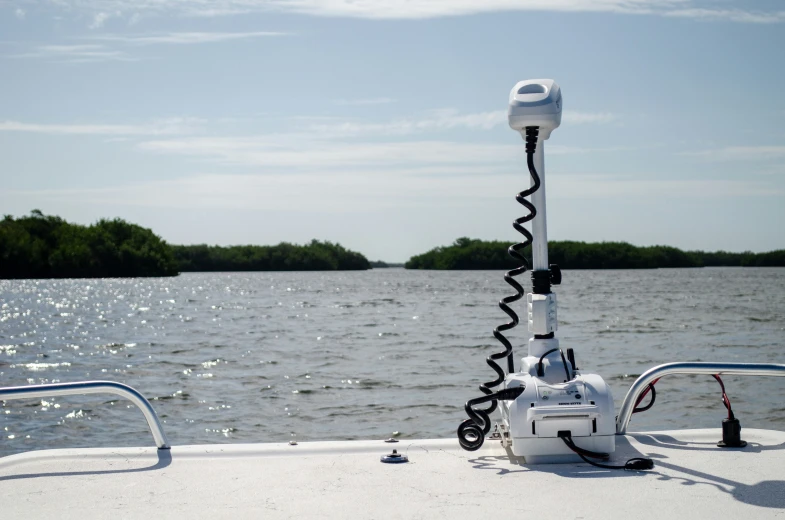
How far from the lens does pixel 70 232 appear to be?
332ft

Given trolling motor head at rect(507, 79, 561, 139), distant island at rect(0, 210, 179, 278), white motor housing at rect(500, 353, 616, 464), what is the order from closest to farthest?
white motor housing at rect(500, 353, 616, 464), trolling motor head at rect(507, 79, 561, 139), distant island at rect(0, 210, 179, 278)

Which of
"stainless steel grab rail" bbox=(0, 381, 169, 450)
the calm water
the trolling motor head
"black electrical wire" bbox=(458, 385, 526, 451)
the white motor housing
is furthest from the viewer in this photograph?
the calm water

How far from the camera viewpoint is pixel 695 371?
13.7 feet

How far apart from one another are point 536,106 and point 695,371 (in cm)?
159

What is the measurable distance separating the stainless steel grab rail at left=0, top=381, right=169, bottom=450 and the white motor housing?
1.79 m

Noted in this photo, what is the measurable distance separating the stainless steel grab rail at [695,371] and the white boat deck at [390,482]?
215 millimetres

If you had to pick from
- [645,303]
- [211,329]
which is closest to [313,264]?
[645,303]

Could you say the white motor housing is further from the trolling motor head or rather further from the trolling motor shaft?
the trolling motor head

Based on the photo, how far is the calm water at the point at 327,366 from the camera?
10.6m

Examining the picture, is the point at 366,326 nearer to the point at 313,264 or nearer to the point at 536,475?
the point at 536,475

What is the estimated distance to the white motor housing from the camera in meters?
3.81

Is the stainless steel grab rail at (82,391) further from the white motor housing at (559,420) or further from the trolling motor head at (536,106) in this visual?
the trolling motor head at (536,106)

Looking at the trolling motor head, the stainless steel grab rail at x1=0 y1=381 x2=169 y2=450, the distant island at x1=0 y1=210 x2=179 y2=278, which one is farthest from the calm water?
the distant island at x1=0 y1=210 x2=179 y2=278

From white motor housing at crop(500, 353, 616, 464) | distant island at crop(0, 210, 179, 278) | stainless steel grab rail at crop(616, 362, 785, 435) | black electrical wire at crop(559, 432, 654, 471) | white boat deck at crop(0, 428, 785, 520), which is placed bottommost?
white boat deck at crop(0, 428, 785, 520)
